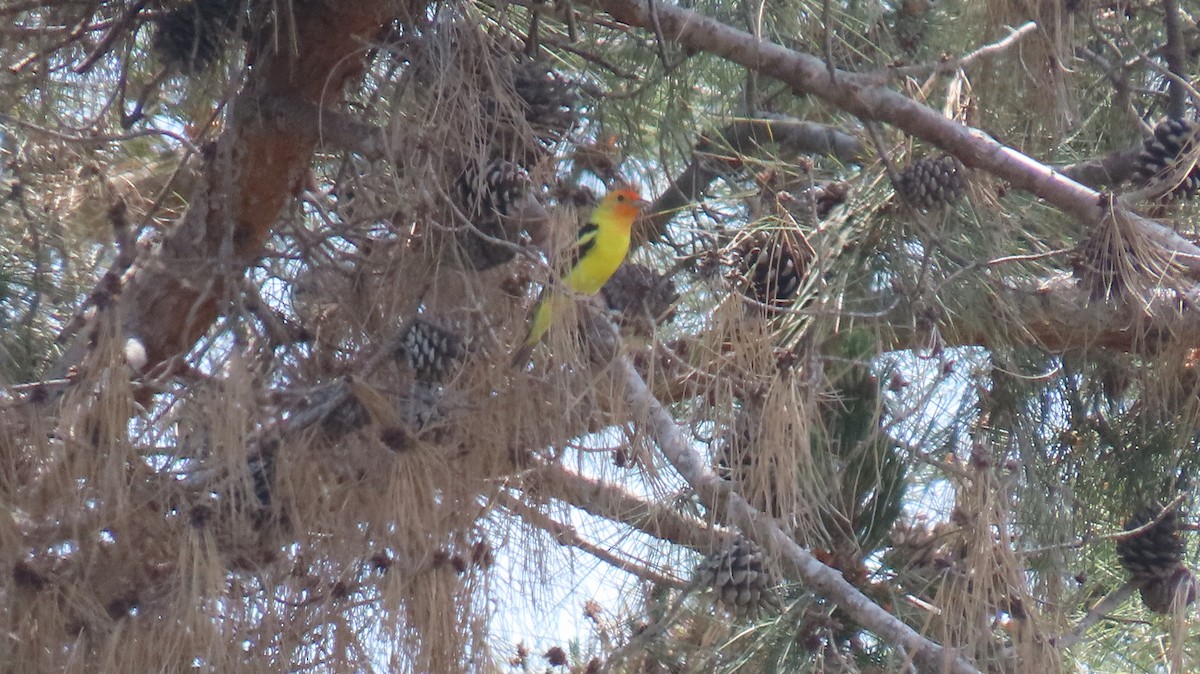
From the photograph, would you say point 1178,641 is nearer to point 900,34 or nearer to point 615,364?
point 615,364

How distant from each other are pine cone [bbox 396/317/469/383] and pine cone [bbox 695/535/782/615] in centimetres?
47

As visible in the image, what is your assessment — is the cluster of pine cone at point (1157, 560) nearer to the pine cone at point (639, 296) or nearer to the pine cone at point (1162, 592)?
the pine cone at point (1162, 592)

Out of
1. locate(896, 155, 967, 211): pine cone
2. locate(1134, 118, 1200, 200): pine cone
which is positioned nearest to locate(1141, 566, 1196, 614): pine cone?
locate(1134, 118, 1200, 200): pine cone

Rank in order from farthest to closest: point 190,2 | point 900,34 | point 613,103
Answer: point 900,34, point 613,103, point 190,2

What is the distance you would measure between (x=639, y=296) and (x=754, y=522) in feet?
1.46

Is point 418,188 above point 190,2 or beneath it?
beneath

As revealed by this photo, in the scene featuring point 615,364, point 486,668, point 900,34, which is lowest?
point 486,668

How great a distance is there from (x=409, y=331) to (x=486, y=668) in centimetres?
43

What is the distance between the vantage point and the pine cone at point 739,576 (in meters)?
1.60

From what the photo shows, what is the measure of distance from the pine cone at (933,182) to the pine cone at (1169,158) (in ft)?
1.13

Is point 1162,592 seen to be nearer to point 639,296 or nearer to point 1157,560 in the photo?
point 1157,560

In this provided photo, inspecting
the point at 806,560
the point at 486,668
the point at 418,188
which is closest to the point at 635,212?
the point at 418,188

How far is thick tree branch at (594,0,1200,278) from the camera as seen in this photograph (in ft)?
5.56

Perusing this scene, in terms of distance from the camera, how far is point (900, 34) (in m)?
2.67
